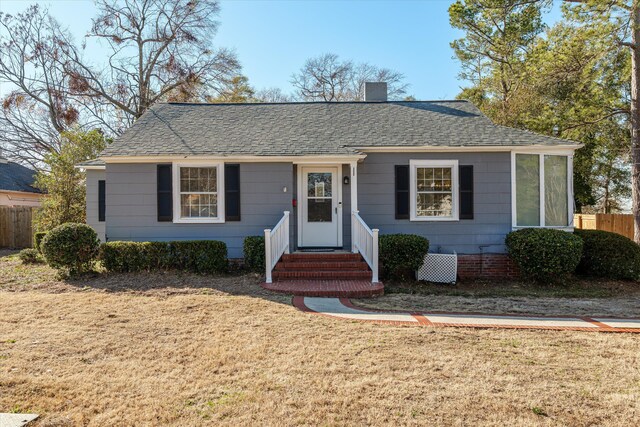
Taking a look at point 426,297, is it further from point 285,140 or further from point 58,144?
point 58,144

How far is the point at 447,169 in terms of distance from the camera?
959 centimetres

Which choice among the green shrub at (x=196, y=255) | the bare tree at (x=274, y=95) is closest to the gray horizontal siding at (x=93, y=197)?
the green shrub at (x=196, y=255)

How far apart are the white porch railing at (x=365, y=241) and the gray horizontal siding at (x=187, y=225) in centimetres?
165

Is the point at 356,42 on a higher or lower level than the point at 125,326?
higher

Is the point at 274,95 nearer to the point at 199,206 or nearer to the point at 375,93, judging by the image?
the point at 375,93

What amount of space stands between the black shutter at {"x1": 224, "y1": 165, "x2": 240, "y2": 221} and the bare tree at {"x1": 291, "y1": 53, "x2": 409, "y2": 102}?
20.2m

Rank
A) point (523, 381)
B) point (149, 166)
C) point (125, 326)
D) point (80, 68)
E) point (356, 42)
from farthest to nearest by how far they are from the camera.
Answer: point (80, 68) < point (356, 42) < point (149, 166) < point (125, 326) < point (523, 381)

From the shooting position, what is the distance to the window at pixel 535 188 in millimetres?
9461

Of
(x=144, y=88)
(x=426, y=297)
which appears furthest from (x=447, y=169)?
(x=144, y=88)

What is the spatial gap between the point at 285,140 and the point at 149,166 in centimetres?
326

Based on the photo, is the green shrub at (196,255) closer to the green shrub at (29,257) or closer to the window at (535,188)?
the green shrub at (29,257)

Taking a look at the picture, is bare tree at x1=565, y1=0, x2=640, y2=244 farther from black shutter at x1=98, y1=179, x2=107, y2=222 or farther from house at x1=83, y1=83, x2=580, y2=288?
black shutter at x1=98, y1=179, x2=107, y2=222

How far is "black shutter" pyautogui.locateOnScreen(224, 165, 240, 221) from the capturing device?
933cm

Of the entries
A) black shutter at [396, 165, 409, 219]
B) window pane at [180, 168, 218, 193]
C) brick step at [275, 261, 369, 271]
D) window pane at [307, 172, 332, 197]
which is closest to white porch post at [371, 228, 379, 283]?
brick step at [275, 261, 369, 271]
